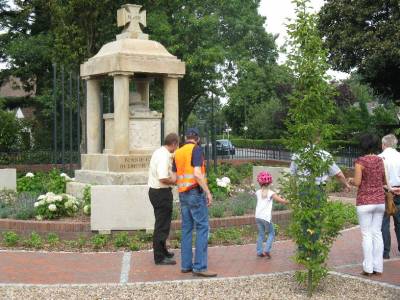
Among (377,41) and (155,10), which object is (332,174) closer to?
(377,41)

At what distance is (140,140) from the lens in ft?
43.7

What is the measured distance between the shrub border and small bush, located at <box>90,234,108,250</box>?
0.29m

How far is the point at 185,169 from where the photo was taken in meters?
7.70

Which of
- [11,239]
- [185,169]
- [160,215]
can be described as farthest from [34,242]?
[185,169]

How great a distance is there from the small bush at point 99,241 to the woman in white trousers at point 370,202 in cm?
408

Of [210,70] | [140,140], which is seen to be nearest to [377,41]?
[210,70]

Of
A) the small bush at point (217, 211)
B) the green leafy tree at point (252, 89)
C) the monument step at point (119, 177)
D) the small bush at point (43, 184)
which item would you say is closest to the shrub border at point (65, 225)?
the small bush at point (217, 211)

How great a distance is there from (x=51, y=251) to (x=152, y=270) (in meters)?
2.15

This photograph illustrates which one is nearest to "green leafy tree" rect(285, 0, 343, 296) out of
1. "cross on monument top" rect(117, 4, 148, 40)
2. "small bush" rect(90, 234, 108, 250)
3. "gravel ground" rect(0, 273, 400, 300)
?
"gravel ground" rect(0, 273, 400, 300)

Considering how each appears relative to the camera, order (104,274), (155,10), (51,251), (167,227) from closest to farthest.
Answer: (104,274), (167,227), (51,251), (155,10)

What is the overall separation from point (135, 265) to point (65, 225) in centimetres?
212

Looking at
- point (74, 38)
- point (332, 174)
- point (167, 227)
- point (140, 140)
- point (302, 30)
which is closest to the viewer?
point (302, 30)

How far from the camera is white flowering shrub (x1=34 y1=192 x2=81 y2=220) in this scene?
419 inches

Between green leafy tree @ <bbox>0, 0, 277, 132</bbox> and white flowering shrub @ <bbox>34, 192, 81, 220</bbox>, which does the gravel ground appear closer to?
white flowering shrub @ <bbox>34, 192, 81, 220</bbox>
